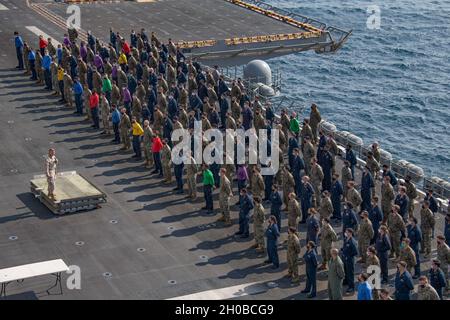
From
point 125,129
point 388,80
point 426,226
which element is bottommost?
point 388,80

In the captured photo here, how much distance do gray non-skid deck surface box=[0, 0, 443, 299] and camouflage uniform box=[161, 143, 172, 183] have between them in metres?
0.50

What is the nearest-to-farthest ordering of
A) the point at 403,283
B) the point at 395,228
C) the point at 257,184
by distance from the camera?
the point at 403,283, the point at 395,228, the point at 257,184

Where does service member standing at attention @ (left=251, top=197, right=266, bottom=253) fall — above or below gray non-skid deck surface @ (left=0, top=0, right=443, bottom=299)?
above

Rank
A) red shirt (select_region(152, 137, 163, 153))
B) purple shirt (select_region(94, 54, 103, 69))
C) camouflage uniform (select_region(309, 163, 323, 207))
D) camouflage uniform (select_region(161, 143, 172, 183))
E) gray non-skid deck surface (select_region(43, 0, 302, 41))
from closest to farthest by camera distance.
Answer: camouflage uniform (select_region(309, 163, 323, 207)) < camouflage uniform (select_region(161, 143, 172, 183)) < red shirt (select_region(152, 137, 163, 153)) < purple shirt (select_region(94, 54, 103, 69)) < gray non-skid deck surface (select_region(43, 0, 302, 41))

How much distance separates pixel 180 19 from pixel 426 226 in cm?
3835

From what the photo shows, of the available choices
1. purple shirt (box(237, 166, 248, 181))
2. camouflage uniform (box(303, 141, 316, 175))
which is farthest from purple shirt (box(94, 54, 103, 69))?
purple shirt (box(237, 166, 248, 181))

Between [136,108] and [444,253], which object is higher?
[136,108]

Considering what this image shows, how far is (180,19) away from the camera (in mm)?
70000

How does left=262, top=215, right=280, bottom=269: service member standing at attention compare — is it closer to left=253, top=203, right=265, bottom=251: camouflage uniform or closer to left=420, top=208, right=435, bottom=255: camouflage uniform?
left=253, top=203, right=265, bottom=251: camouflage uniform

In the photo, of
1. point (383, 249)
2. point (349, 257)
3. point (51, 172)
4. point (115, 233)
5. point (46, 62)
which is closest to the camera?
point (349, 257)

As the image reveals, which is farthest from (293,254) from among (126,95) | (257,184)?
(126,95)

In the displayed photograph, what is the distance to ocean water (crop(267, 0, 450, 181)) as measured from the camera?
67.9m

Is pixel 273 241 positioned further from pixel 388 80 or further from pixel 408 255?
pixel 388 80
